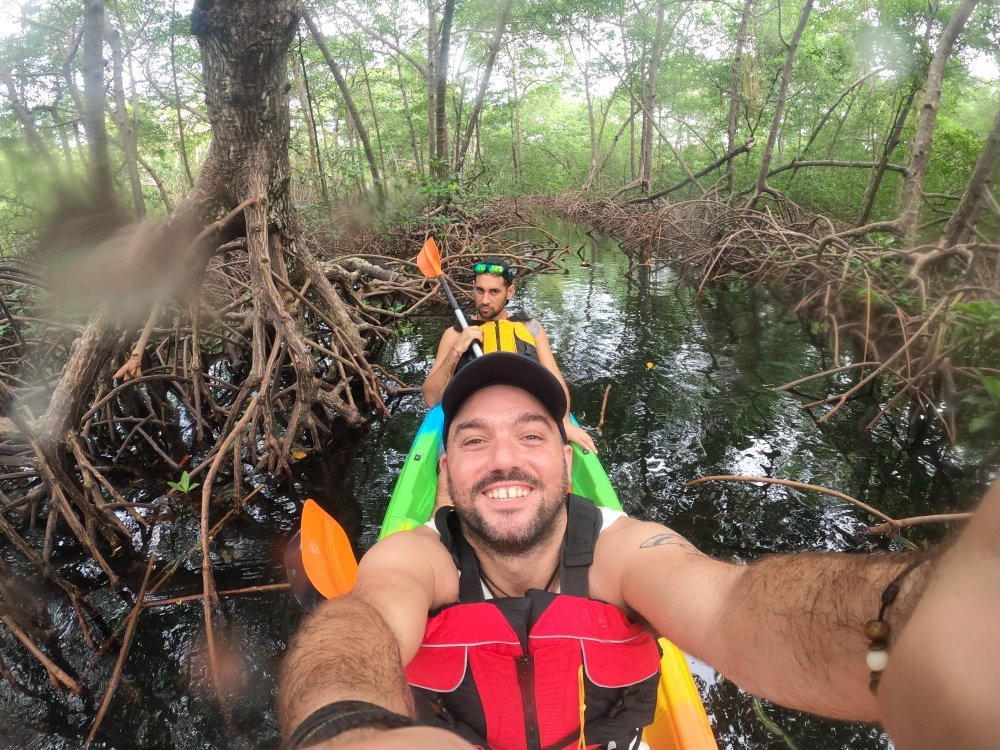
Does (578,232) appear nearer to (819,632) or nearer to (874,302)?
(874,302)

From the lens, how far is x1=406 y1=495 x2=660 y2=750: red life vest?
1.33 m

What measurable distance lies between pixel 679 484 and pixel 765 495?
0.59 metres

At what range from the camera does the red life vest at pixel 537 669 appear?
52.4 inches

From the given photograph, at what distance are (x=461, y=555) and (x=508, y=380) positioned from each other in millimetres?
575

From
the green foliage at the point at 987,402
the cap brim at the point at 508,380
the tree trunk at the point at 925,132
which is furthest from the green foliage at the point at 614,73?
the green foliage at the point at 987,402

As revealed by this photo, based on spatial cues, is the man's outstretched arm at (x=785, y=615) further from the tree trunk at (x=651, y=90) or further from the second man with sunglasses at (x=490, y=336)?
the tree trunk at (x=651, y=90)

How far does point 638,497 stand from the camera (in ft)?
12.1

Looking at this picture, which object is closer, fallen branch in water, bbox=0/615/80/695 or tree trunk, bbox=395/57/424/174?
fallen branch in water, bbox=0/615/80/695

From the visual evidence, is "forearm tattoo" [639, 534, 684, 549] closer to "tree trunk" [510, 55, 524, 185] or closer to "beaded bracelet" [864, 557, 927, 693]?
"beaded bracelet" [864, 557, 927, 693]

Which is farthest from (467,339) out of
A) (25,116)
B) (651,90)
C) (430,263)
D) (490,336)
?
(651,90)

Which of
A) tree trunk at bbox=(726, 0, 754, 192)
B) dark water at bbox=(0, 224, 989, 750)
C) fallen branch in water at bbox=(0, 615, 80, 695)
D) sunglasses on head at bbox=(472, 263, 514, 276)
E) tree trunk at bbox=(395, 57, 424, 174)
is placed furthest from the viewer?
tree trunk at bbox=(395, 57, 424, 174)

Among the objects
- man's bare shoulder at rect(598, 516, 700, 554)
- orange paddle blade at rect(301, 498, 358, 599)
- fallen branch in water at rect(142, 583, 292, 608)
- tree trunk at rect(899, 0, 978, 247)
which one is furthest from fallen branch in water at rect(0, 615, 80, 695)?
tree trunk at rect(899, 0, 978, 247)

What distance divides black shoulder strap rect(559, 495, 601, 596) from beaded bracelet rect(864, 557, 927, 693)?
0.83 m

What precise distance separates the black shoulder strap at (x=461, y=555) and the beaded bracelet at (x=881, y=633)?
100 cm
